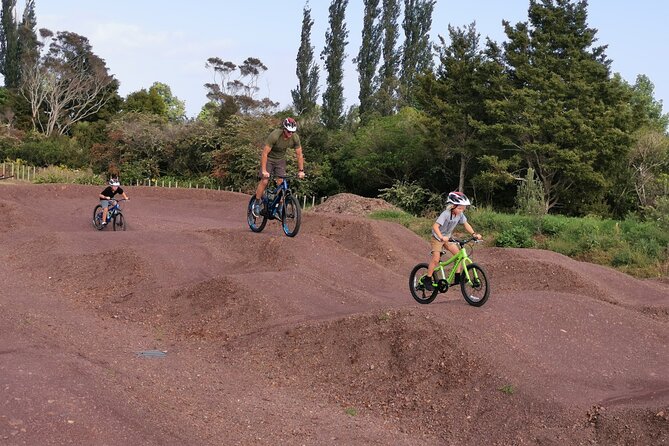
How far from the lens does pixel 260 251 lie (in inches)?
566

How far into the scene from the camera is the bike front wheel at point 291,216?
14055 millimetres

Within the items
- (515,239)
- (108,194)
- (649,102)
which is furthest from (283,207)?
(649,102)

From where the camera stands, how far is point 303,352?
9.23 metres

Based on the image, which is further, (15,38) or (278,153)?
(15,38)

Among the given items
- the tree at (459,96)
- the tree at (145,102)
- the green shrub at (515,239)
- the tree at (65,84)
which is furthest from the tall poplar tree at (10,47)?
the green shrub at (515,239)

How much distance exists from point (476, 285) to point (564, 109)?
79.9 feet

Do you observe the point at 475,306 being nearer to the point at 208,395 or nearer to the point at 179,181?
the point at 208,395

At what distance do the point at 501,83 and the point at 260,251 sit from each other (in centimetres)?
2223

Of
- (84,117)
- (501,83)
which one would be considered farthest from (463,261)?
(84,117)

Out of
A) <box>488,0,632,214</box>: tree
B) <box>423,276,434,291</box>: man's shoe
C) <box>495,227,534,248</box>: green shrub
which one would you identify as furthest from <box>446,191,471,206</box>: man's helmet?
<box>488,0,632,214</box>: tree

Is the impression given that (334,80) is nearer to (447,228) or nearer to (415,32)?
(415,32)

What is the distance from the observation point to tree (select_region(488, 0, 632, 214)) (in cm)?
3083

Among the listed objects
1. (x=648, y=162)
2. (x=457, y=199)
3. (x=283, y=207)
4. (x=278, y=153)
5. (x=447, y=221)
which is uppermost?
(x=648, y=162)

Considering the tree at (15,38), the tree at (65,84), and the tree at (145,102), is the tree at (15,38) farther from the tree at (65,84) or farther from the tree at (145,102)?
the tree at (145,102)
